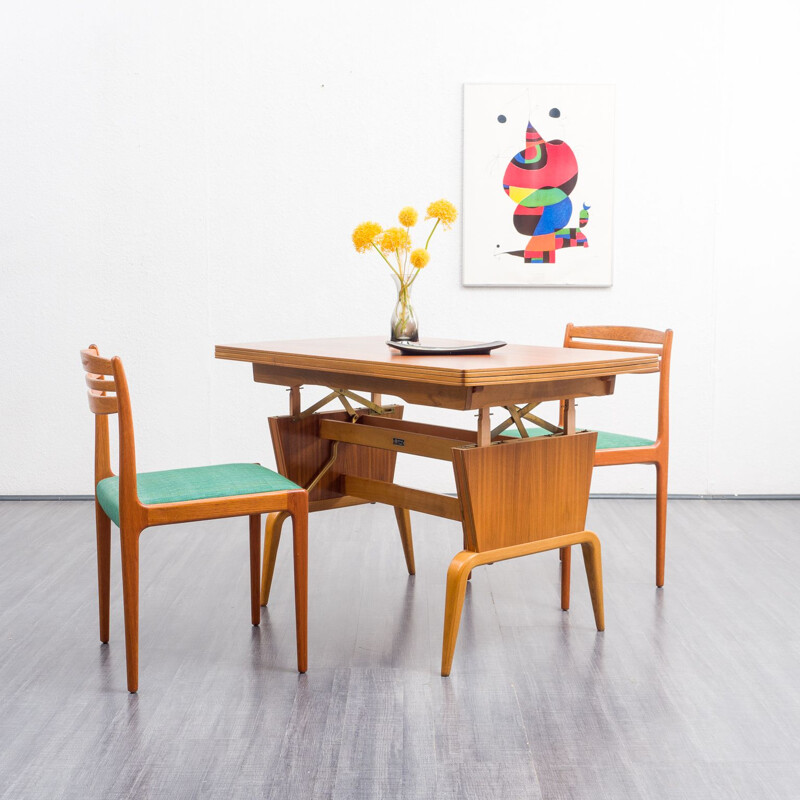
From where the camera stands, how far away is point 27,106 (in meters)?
3.94

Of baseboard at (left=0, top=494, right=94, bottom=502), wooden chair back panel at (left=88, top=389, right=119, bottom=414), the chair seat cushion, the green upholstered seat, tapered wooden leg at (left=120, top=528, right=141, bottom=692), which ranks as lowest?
baseboard at (left=0, top=494, right=94, bottom=502)

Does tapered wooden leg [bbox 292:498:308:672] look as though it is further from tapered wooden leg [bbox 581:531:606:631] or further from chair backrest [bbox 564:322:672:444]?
chair backrest [bbox 564:322:672:444]

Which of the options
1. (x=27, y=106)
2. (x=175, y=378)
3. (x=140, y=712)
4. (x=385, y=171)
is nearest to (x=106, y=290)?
(x=175, y=378)

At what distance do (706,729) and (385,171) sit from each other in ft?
9.12

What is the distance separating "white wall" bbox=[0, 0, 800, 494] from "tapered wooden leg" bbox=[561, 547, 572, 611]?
157 centimetres

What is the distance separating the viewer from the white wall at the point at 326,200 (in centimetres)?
393

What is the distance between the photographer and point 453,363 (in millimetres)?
2113

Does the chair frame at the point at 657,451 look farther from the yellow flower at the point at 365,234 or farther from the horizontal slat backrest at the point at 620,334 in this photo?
the yellow flower at the point at 365,234

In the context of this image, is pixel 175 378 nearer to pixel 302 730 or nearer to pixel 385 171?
pixel 385 171

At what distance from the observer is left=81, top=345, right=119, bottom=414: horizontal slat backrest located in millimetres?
2020

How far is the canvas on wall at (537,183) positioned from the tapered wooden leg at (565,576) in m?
1.73

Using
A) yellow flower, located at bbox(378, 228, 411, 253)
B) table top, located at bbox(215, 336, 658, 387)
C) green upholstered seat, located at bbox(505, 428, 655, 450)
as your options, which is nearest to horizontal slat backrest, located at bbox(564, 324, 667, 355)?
green upholstered seat, located at bbox(505, 428, 655, 450)

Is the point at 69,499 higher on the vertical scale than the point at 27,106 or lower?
lower

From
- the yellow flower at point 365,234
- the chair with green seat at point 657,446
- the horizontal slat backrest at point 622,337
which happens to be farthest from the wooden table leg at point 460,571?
the yellow flower at point 365,234
